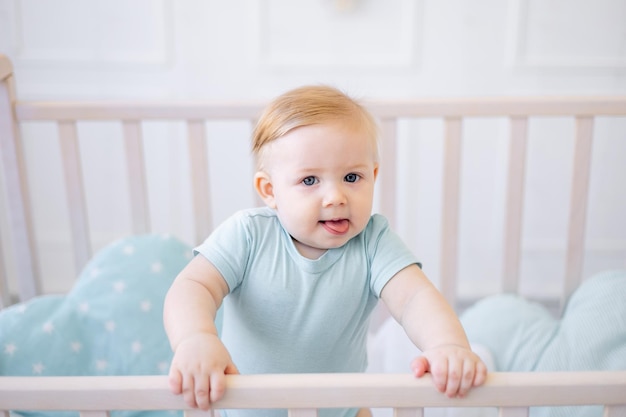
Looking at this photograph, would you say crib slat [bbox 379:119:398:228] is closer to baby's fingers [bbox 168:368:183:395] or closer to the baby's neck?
the baby's neck

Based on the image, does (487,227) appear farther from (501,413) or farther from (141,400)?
(141,400)

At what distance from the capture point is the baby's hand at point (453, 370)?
0.65 metres

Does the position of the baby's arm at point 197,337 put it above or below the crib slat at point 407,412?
above

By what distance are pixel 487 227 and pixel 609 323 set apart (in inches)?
34.3

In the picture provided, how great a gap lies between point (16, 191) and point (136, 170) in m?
0.22

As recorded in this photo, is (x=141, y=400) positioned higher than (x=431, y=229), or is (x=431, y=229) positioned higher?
(x=141, y=400)

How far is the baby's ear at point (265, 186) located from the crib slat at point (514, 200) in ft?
2.04

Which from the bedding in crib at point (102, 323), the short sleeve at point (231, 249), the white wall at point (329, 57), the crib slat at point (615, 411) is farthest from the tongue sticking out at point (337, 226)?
the white wall at point (329, 57)

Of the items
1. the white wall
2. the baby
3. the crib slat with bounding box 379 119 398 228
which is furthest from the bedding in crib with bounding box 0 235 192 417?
the white wall

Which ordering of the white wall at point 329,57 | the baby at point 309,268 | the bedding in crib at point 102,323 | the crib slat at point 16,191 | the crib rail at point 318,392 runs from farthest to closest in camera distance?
the white wall at point 329,57 → the crib slat at point 16,191 → the bedding in crib at point 102,323 → the baby at point 309,268 → the crib rail at point 318,392

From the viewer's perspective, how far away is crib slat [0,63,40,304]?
128cm

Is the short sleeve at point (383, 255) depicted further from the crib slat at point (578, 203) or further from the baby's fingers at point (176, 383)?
the crib slat at point (578, 203)

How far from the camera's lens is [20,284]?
136 cm

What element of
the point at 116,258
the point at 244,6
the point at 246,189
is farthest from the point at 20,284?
the point at 244,6
